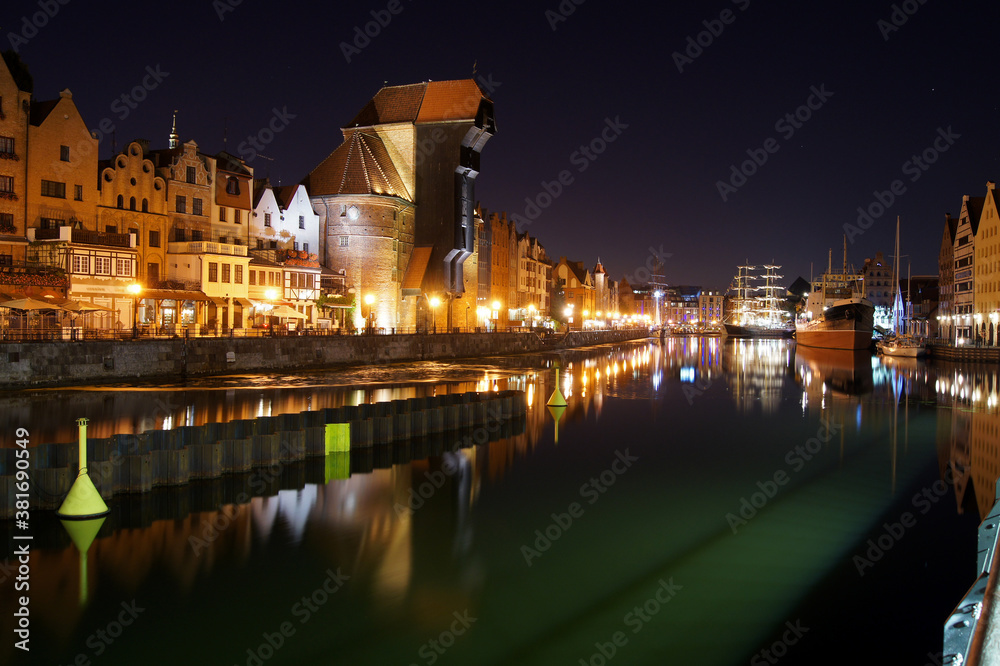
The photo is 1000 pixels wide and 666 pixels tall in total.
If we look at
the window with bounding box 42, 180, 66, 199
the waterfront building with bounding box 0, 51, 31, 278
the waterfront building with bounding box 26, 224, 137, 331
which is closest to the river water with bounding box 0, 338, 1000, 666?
the waterfront building with bounding box 26, 224, 137, 331

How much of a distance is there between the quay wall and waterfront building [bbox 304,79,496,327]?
6.92 meters

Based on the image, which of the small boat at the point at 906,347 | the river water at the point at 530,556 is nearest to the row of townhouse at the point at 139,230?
the river water at the point at 530,556

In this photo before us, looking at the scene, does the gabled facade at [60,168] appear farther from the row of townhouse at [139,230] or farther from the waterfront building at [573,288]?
the waterfront building at [573,288]

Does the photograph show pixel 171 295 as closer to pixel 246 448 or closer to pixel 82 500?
pixel 246 448

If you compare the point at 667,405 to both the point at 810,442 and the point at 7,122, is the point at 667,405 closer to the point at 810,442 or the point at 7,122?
the point at 810,442

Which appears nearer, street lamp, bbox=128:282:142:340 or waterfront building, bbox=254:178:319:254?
street lamp, bbox=128:282:142:340

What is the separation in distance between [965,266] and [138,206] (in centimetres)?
8070

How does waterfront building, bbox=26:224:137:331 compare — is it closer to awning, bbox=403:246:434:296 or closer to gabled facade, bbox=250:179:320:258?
gabled facade, bbox=250:179:320:258

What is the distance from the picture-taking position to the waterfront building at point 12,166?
130 ft

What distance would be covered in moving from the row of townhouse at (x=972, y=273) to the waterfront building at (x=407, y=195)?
49150 mm

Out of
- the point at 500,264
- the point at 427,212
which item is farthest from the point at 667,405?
the point at 500,264

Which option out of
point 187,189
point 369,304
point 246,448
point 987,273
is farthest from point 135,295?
point 987,273

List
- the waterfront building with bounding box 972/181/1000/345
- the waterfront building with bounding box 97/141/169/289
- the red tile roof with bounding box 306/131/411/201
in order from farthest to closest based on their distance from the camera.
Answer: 1. the waterfront building with bounding box 972/181/1000/345
2. the red tile roof with bounding box 306/131/411/201
3. the waterfront building with bounding box 97/141/169/289

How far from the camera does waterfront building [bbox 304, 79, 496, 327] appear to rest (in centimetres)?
6144
